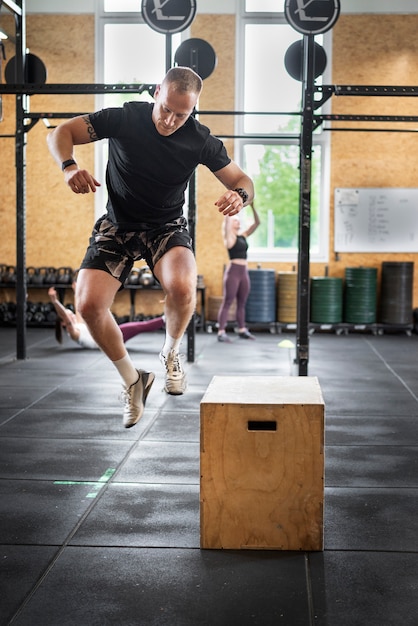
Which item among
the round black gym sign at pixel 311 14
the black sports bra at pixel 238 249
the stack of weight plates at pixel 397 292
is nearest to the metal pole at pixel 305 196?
the round black gym sign at pixel 311 14

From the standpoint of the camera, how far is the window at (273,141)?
995cm

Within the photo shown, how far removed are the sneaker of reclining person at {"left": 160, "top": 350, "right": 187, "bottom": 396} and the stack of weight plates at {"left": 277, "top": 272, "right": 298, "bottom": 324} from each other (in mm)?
6402

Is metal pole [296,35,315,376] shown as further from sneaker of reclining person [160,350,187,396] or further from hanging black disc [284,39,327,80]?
sneaker of reclining person [160,350,187,396]

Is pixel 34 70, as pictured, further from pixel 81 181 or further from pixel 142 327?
pixel 81 181

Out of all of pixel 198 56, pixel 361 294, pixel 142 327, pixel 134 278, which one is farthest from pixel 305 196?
pixel 134 278

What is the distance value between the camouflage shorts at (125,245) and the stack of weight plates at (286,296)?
21.2 ft

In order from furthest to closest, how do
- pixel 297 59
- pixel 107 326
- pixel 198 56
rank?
1. pixel 297 59
2. pixel 198 56
3. pixel 107 326

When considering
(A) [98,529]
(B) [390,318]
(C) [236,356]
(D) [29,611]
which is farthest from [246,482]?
(B) [390,318]

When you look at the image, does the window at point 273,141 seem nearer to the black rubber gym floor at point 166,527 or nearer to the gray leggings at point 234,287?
the gray leggings at point 234,287

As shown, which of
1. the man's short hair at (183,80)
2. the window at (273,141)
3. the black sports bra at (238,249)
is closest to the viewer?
the man's short hair at (183,80)

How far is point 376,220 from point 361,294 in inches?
40.9

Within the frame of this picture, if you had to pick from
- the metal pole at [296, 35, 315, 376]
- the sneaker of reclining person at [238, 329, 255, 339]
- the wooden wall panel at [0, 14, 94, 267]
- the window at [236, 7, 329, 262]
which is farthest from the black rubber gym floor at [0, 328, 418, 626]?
the wooden wall panel at [0, 14, 94, 267]

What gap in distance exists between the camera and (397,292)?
963 centimetres

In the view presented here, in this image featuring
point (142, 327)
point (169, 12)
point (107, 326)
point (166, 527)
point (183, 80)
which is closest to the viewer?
point (166, 527)
